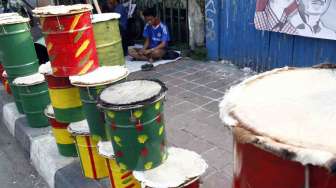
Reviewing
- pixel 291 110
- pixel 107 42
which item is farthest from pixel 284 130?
pixel 107 42

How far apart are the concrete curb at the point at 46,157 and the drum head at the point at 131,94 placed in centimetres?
122

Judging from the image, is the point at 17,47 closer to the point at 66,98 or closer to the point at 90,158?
the point at 66,98

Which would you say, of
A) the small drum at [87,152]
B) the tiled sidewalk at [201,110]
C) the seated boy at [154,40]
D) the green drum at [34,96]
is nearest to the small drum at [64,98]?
the small drum at [87,152]

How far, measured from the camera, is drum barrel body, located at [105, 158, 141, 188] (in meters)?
3.10

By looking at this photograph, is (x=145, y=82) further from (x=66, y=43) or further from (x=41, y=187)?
(x=41, y=187)

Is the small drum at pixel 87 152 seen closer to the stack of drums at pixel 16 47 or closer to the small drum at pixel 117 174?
the small drum at pixel 117 174

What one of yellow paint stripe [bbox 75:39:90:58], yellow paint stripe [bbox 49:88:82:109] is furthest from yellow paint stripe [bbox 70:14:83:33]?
yellow paint stripe [bbox 49:88:82:109]

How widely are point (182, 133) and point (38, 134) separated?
2.10 metres

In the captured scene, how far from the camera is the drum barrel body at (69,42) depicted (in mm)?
3328

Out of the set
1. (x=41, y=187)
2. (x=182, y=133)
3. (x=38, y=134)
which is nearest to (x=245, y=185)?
(x=182, y=133)

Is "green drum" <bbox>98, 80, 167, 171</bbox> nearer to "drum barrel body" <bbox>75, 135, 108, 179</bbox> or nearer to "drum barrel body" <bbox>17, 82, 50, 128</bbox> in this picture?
"drum barrel body" <bbox>75, 135, 108, 179</bbox>

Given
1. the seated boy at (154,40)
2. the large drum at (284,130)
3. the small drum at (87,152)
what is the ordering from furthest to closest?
the seated boy at (154,40) < the small drum at (87,152) < the large drum at (284,130)

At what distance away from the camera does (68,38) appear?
3.36m

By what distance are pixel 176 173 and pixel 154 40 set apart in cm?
518
